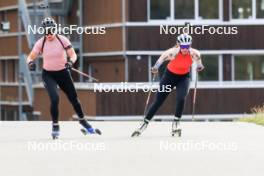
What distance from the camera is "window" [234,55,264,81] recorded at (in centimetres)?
4416

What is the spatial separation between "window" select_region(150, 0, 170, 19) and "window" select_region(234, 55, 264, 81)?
3.73 m

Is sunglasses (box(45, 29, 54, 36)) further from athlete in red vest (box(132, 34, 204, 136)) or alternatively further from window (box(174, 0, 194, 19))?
window (box(174, 0, 194, 19))

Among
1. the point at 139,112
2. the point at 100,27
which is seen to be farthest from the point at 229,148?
the point at 100,27

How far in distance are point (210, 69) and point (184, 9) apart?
2827mm

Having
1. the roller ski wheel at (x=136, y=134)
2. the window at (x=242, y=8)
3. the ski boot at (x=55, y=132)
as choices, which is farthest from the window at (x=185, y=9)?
the ski boot at (x=55, y=132)

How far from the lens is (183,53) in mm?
16375

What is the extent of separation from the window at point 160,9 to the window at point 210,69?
8.27 feet

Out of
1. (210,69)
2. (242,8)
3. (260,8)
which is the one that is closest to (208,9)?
(242,8)

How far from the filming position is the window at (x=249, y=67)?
44.2 meters

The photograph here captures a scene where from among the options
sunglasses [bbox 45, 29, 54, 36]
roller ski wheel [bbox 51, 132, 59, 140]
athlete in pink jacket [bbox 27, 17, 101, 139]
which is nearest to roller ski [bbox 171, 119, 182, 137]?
athlete in pink jacket [bbox 27, 17, 101, 139]

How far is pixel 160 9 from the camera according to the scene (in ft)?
141

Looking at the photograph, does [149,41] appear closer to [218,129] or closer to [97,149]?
[218,129]

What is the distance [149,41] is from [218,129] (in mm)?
24566

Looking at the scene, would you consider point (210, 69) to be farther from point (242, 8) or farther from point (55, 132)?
point (55, 132)
